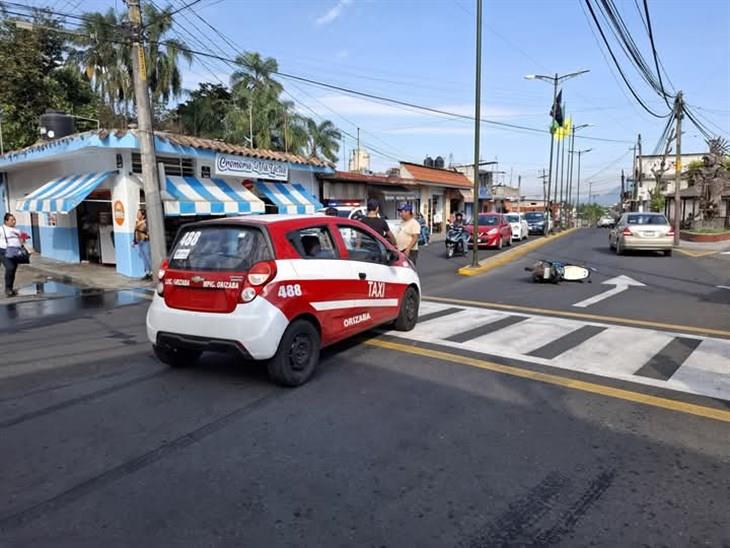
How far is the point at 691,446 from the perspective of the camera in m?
3.76

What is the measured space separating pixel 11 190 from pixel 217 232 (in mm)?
19534

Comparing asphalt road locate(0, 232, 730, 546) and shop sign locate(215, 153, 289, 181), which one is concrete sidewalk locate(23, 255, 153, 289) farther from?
asphalt road locate(0, 232, 730, 546)

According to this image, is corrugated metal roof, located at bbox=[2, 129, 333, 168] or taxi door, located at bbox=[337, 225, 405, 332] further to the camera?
corrugated metal roof, located at bbox=[2, 129, 333, 168]

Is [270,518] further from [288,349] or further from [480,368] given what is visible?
[480,368]

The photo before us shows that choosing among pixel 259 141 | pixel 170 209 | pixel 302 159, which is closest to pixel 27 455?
pixel 170 209

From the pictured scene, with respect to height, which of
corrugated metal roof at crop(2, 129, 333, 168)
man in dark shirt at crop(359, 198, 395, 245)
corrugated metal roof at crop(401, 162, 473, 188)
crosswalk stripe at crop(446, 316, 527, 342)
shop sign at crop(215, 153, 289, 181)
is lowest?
crosswalk stripe at crop(446, 316, 527, 342)

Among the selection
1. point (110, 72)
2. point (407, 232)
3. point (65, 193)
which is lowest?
point (407, 232)

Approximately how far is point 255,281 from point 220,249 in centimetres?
62

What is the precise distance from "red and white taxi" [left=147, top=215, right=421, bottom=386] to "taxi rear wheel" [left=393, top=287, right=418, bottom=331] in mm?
1366

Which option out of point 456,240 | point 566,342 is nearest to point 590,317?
point 566,342

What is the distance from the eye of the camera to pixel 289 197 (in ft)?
60.4

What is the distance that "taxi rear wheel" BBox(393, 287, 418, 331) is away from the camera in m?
7.26

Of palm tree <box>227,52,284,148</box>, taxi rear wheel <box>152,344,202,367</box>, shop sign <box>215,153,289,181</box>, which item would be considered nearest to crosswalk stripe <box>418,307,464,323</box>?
taxi rear wheel <box>152,344,202,367</box>

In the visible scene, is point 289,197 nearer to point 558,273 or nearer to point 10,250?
point 10,250
